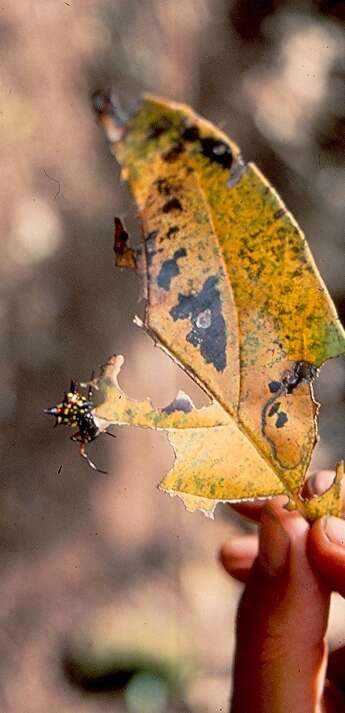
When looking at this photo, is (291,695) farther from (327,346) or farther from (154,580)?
(154,580)

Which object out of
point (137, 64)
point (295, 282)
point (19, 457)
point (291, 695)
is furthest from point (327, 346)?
point (137, 64)

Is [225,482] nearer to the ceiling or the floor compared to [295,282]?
nearer to the floor

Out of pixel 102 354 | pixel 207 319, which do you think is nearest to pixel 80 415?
pixel 207 319

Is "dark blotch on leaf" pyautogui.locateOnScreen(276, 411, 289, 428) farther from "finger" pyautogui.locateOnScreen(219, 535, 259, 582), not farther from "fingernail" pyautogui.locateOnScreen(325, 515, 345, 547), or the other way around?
"finger" pyautogui.locateOnScreen(219, 535, 259, 582)

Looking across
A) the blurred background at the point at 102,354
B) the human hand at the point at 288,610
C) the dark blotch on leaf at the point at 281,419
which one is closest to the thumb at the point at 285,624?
the human hand at the point at 288,610

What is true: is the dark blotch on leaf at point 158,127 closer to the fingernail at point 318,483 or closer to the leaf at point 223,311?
the leaf at point 223,311

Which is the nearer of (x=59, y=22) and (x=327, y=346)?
(x=327, y=346)
